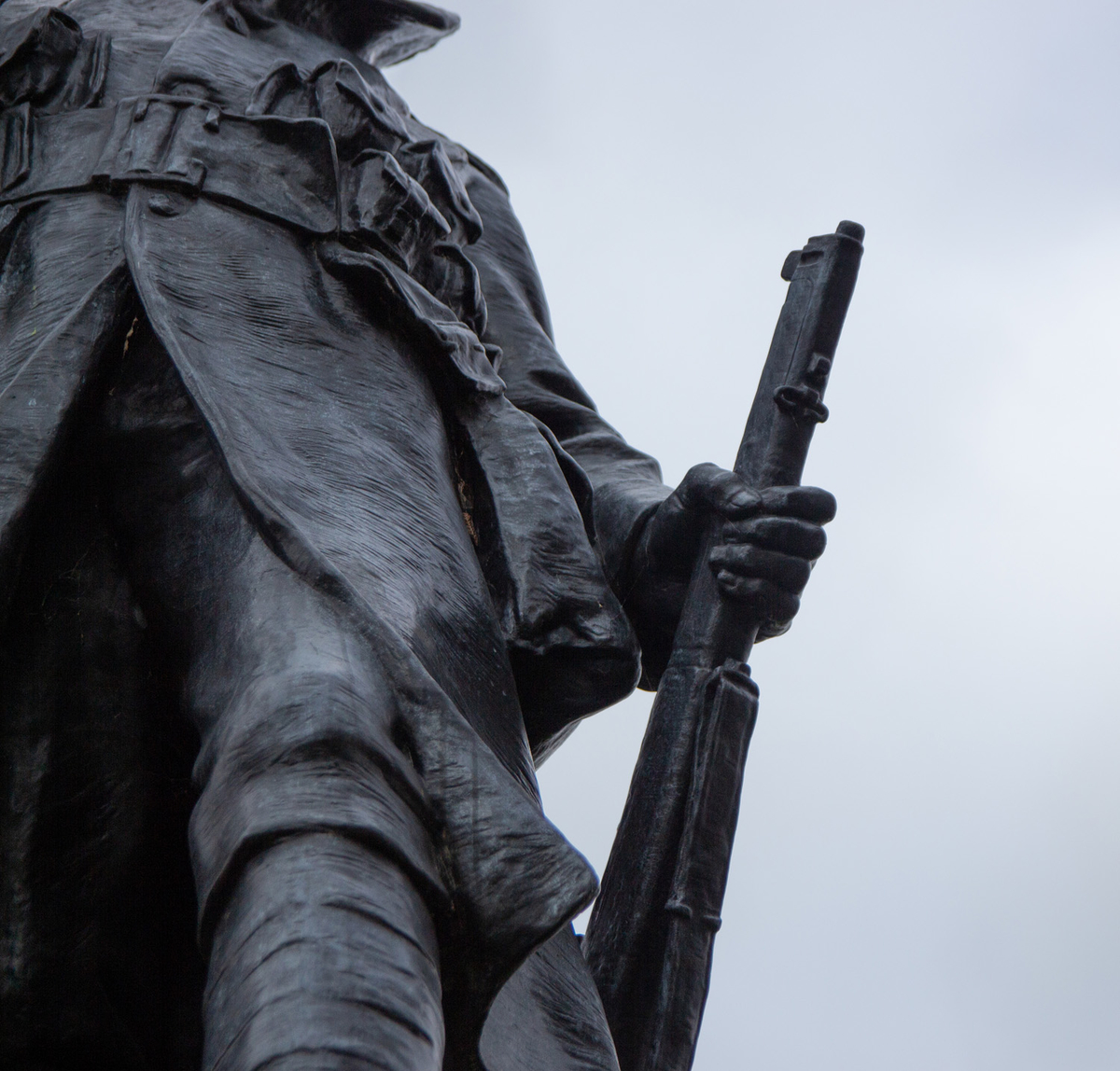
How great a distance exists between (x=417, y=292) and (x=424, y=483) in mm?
419

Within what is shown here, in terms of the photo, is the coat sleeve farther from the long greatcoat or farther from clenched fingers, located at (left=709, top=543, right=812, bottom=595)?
clenched fingers, located at (left=709, top=543, right=812, bottom=595)

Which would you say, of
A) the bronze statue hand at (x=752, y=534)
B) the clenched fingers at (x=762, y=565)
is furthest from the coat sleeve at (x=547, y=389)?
the clenched fingers at (x=762, y=565)

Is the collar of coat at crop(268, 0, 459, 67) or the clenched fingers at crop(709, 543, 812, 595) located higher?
the collar of coat at crop(268, 0, 459, 67)

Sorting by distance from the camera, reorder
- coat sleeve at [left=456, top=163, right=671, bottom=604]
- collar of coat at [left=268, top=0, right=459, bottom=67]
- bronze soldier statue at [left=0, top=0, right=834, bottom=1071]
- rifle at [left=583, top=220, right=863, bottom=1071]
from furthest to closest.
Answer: collar of coat at [left=268, top=0, right=459, bottom=67]
coat sleeve at [left=456, top=163, right=671, bottom=604]
rifle at [left=583, top=220, right=863, bottom=1071]
bronze soldier statue at [left=0, top=0, right=834, bottom=1071]

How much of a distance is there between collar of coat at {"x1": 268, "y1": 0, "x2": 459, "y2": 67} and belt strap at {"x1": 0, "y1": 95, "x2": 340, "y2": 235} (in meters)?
0.72

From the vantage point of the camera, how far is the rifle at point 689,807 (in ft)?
8.55

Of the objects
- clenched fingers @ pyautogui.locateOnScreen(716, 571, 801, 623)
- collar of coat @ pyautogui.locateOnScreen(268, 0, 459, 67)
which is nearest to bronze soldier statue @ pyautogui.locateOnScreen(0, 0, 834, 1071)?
clenched fingers @ pyautogui.locateOnScreen(716, 571, 801, 623)

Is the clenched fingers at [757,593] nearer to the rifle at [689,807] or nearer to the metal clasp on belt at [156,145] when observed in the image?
the rifle at [689,807]

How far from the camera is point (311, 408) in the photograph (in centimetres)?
244

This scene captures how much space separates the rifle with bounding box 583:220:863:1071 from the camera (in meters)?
2.61

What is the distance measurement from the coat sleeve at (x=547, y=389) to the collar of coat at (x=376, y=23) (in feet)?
0.91

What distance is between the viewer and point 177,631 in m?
2.25

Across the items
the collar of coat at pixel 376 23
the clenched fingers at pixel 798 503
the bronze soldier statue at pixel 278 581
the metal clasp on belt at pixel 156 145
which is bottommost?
the bronze soldier statue at pixel 278 581

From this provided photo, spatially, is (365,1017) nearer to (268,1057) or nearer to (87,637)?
(268,1057)
